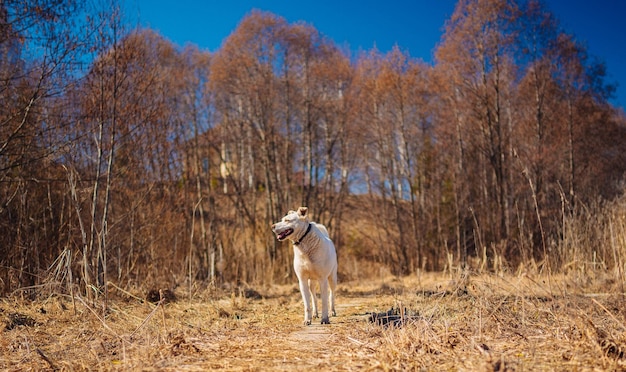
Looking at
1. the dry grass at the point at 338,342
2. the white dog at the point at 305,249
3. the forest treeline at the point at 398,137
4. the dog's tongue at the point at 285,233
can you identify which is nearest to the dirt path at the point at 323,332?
the dry grass at the point at 338,342

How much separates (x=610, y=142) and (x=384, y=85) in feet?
38.1

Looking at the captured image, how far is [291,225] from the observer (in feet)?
22.7

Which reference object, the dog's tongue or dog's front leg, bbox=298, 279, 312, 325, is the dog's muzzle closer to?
the dog's tongue

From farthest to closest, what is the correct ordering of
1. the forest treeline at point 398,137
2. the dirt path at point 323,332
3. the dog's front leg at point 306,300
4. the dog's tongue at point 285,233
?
the forest treeline at point 398,137, the dog's tongue at point 285,233, the dog's front leg at point 306,300, the dirt path at point 323,332

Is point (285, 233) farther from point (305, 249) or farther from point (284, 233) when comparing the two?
point (305, 249)

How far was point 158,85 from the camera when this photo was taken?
13234 mm

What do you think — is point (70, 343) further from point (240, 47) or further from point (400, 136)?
point (400, 136)

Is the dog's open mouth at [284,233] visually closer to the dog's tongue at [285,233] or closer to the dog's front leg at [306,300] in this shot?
the dog's tongue at [285,233]

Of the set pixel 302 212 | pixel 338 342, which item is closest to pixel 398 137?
pixel 302 212

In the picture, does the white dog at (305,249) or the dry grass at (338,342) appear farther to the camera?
the white dog at (305,249)

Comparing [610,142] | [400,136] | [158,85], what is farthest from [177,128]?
[610,142]

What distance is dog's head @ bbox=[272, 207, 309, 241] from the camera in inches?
270

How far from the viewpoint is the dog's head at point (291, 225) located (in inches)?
270

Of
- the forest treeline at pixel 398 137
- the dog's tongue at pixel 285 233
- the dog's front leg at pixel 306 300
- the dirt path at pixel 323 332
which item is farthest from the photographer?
the forest treeline at pixel 398 137
